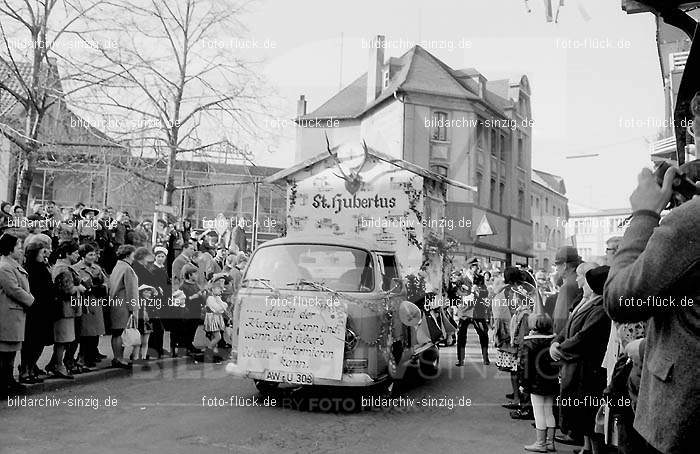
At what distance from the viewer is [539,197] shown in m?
56.6

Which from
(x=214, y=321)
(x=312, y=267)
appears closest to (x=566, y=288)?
(x=312, y=267)

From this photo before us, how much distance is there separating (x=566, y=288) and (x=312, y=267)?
311 cm

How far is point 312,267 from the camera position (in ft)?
28.0

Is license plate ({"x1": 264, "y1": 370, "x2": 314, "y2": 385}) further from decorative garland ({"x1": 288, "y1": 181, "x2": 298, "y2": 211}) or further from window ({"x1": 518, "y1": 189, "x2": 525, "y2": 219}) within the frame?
window ({"x1": 518, "y1": 189, "x2": 525, "y2": 219})

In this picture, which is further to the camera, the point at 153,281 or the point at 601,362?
the point at 153,281

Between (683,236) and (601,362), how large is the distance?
Result: 4161 mm

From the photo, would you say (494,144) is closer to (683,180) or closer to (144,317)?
(144,317)

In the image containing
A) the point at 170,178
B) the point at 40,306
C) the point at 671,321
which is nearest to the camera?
the point at 671,321

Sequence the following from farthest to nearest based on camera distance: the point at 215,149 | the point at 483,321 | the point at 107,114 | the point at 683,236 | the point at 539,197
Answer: the point at 539,197 < the point at 215,149 < the point at 107,114 < the point at 483,321 < the point at 683,236

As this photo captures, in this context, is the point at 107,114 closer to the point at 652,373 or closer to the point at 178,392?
the point at 178,392

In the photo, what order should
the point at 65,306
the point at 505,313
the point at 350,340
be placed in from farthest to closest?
the point at 505,313
the point at 65,306
the point at 350,340

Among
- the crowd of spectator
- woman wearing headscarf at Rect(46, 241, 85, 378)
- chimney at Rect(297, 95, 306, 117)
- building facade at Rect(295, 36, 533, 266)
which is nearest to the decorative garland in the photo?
the crowd of spectator

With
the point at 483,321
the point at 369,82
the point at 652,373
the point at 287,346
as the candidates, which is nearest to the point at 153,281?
the point at 287,346

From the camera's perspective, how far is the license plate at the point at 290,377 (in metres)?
7.97
